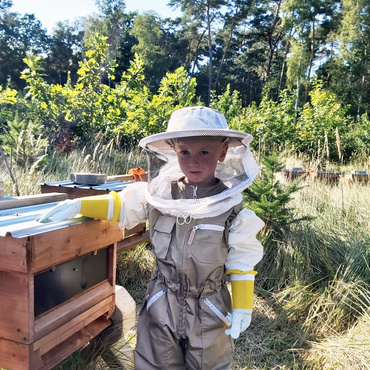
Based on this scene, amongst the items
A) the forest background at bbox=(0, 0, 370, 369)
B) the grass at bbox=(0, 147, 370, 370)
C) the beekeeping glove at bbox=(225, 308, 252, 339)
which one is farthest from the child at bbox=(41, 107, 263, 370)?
the forest background at bbox=(0, 0, 370, 369)

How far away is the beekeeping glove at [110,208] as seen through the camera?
1.44 meters

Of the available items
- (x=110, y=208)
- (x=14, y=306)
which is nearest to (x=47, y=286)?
(x=14, y=306)

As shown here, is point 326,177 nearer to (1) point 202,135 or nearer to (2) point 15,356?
(1) point 202,135

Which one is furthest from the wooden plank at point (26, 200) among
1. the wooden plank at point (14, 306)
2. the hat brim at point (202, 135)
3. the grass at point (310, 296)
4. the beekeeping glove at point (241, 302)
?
the beekeeping glove at point (241, 302)

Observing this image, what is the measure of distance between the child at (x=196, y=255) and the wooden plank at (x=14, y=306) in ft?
0.88

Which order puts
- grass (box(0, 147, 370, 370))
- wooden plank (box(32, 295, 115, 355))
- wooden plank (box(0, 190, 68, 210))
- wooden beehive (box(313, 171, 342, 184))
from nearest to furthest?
1. wooden plank (box(32, 295, 115, 355))
2. wooden plank (box(0, 190, 68, 210))
3. grass (box(0, 147, 370, 370))
4. wooden beehive (box(313, 171, 342, 184))

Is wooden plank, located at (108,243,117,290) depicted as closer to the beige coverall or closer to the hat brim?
the beige coverall

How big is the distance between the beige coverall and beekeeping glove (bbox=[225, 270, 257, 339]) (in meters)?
0.06

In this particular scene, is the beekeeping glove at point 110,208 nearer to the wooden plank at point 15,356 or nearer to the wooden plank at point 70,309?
the wooden plank at point 70,309

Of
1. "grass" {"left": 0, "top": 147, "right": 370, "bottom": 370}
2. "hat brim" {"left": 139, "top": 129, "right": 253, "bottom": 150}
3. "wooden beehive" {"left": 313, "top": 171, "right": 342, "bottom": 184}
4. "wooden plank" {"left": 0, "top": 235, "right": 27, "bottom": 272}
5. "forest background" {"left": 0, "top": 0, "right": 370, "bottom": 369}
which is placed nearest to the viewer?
"wooden plank" {"left": 0, "top": 235, "right": 27, "bottom": 272}

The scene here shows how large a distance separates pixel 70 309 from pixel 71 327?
7 cm

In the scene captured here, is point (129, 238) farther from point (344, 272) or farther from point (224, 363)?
point (344, 272)

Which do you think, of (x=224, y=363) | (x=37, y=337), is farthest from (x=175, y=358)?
(x=37, y=337)

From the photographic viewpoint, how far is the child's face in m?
1.54
